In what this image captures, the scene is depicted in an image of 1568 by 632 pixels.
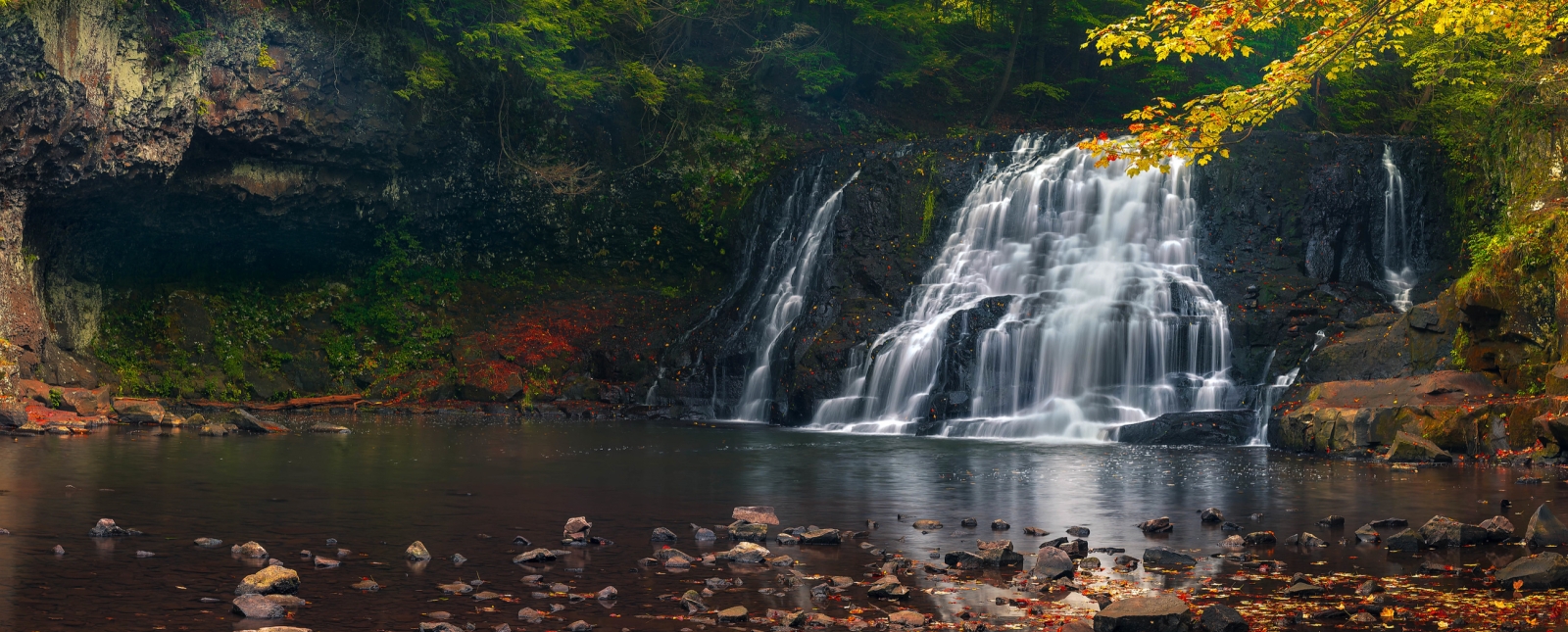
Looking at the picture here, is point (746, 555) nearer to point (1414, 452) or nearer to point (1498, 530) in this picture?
point (1498, 530)

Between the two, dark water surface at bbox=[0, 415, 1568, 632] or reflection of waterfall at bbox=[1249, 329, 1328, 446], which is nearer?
dark water surface at bbox=[0, 415, 1568, 632]

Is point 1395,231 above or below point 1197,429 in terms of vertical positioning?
above

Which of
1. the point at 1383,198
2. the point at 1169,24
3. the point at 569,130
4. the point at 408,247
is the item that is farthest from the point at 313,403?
the point at 1383,198

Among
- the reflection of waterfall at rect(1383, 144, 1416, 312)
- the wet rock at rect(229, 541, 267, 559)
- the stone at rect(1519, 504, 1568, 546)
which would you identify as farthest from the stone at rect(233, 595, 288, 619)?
the reflection of waterfall at rect(1383, 144, 1416, 312)

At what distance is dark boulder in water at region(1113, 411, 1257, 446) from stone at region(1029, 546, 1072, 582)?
11.2 metres

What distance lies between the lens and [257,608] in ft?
19.1

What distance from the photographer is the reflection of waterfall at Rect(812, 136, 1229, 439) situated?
20312 mm

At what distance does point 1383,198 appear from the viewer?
24203 mm

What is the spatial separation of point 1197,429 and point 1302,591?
11.8 metres

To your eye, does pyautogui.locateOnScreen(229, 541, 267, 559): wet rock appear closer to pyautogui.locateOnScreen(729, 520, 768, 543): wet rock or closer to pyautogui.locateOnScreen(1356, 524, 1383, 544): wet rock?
pyautogui.locateOnScreen(729, 520, 768, 543): wet rock

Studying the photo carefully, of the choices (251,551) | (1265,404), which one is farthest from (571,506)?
(1265,404)

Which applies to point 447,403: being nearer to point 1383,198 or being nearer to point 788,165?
point 788,165

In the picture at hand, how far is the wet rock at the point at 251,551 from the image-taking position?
7398 mm

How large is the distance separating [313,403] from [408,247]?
205 inches
